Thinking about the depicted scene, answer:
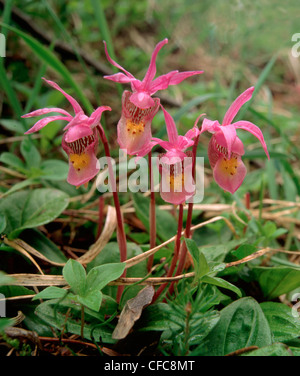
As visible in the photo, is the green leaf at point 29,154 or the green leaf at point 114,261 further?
the green leaf at point 29,154

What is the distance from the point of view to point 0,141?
1.78 m

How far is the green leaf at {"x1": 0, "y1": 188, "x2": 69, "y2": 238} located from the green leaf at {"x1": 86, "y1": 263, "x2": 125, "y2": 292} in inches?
13.7

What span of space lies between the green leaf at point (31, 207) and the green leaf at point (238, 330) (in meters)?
0.62

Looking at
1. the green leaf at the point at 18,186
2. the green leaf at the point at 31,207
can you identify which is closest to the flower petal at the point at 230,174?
the green leaf at the point at 31,207

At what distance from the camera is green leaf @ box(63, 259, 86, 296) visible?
2.85ft

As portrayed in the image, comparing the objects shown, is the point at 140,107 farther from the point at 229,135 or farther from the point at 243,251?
the point at 243,251

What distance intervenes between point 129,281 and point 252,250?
0.38m

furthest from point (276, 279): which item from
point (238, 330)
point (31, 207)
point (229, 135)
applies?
point (31, 207)

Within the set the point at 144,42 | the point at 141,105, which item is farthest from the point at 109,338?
the point at 144,42

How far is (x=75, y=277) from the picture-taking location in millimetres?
885

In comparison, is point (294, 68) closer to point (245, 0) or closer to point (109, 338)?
point (245, 0)

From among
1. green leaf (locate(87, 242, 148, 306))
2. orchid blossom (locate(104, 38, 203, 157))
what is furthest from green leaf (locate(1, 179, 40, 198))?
orchid blossom (locate(104, 38, 203, 157))

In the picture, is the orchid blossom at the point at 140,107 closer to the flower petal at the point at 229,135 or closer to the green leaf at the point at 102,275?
the flower petal at the point at 229,135

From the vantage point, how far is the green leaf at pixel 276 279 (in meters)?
1.07
